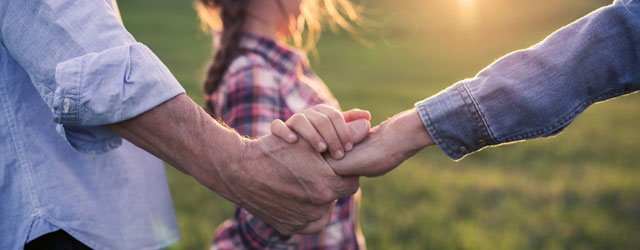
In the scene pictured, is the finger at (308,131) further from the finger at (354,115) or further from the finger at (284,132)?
the finger at (354,115)

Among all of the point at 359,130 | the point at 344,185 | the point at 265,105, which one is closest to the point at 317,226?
the point at 344,185

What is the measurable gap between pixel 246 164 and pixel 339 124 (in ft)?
1.25

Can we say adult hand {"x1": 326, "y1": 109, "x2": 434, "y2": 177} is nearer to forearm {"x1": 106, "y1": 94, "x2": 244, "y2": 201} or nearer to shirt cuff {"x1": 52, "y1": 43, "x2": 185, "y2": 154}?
forearm {"x1": 106, "y1": 94, "x2": 244, "y2": 201}

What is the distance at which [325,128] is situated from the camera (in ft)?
5.74

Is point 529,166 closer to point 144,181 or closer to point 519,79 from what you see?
point 519,79

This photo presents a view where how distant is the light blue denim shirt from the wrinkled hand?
14.2 inches

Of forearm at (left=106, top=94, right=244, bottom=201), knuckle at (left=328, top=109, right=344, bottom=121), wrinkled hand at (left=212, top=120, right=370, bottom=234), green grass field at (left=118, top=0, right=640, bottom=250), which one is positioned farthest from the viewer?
green grass field at (left=118, top=0, right=640, bottom=250)

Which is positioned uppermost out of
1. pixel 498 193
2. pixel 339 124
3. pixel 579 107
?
pixel 579 107

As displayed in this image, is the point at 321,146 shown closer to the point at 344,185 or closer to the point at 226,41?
the point at 344,185

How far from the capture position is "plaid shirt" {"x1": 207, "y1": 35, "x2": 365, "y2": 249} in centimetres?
191

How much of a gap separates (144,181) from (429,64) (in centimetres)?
1846

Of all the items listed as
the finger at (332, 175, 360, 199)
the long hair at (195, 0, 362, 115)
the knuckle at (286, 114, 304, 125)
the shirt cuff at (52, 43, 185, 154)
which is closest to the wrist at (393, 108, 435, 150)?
the finger at (332, 175, 360, 199)

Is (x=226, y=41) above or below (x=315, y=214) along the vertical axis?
above

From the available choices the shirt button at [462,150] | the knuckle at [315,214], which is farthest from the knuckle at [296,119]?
the shirt button at [462,150]
